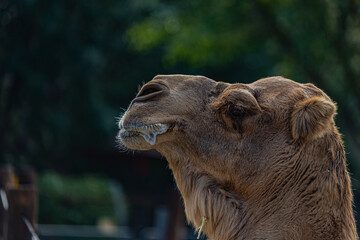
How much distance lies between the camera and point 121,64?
70.8ft

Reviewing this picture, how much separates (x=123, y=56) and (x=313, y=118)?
18437 millimetres

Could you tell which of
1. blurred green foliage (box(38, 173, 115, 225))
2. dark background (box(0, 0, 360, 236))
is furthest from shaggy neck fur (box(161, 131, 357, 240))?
blurred green foliage (box(38, 173, 115, 225))

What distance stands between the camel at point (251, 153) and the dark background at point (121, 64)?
5.57m

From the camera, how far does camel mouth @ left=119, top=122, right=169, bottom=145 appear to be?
3.36 meters

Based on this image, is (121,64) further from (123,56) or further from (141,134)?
(141,134)

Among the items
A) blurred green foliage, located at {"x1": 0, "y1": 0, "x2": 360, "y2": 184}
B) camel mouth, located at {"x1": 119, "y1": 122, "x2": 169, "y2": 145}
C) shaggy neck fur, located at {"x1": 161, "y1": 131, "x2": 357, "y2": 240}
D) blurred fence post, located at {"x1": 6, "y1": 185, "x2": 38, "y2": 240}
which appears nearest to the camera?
shaggy neck fur, located at {"x1": 161, "y1": 131, "x2": 357, "y2": 240}

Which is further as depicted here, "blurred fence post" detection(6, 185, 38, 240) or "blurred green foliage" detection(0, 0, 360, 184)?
"blurred green foliage" detection(0, 0, 360, 184)

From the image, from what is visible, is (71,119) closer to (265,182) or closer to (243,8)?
(243,8)

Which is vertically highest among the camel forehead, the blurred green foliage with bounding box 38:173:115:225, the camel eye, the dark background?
the camel forehead

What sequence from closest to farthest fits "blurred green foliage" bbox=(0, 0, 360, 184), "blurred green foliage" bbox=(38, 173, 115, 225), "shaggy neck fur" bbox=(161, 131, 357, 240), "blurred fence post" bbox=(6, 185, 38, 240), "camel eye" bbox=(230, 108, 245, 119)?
"shaggy neck fur" bbox=(161, 131, 357, 240)
"camel eye" bbox=(230, 108, 245, 119)
"blurred fence post" bbox=(6, 185, 38, 240)
"blurred green foliage" bbox=(0, 0, 360, 184)
"blurred green foliage" bbox=(38, 173, 115, 225)

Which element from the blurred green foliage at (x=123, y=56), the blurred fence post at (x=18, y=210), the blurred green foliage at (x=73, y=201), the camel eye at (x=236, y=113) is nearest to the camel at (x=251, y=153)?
the camel eye at (x=236, y=113)

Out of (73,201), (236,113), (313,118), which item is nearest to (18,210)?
(236,113)

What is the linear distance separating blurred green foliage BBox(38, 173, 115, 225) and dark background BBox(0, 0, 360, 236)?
32 millimetres

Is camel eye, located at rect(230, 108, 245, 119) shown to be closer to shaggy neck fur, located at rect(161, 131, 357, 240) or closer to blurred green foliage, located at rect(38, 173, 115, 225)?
shaggy neck fur, located at rect(161, 131, 357, 240)
